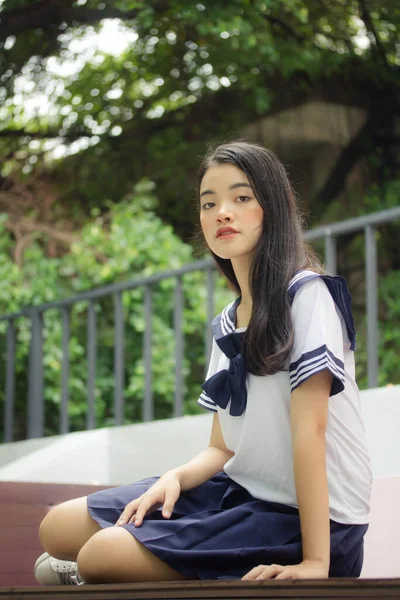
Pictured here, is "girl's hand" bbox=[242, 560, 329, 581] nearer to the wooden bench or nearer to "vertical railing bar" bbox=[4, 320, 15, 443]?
the wooden bench

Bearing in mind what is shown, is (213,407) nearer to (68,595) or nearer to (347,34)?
(68,595)

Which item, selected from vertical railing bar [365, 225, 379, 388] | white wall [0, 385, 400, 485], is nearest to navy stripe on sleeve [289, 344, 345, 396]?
vertical railing bar [365, 225, 379, 388]

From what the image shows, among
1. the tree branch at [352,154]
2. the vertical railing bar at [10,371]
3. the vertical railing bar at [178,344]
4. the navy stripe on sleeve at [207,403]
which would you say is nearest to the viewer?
the navy stripe on sleeve at [207,403]

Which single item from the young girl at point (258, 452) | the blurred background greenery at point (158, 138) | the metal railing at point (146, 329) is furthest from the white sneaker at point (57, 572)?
the blurred background greenery at point (158, 138)

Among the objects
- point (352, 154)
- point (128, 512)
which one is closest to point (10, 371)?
point (352, 154)

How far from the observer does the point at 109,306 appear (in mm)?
5676

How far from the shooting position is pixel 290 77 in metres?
6.15

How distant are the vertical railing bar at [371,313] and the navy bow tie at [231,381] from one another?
4.18 ft

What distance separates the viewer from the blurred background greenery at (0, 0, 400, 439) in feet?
17.8

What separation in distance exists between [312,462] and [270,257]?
29cm

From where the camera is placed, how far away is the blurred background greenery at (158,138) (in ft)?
17.8

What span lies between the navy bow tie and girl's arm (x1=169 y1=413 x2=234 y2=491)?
0.11m

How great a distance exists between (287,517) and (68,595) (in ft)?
0.96

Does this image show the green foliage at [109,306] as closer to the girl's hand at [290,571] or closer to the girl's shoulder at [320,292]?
the girl's shoulder at [320,292]
